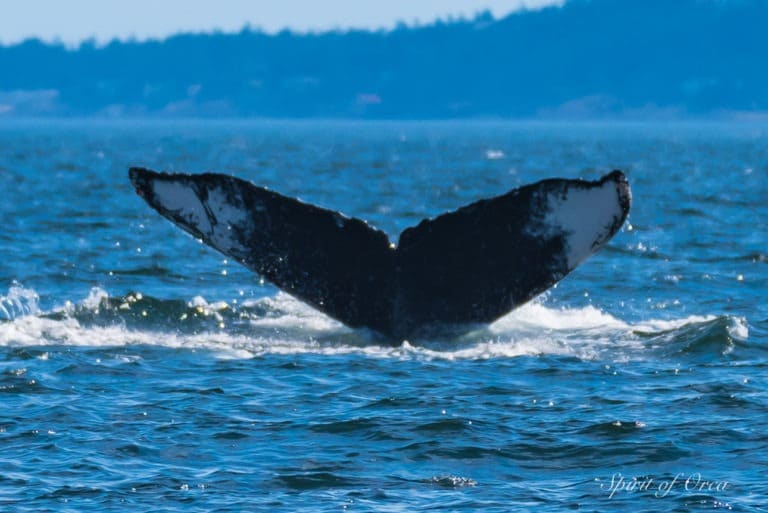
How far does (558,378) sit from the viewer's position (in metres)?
11.8

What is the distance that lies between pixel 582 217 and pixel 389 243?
1416 mm

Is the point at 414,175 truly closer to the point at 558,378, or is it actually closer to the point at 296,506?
the point at 558,378

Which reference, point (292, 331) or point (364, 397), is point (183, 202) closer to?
point (364, 397)

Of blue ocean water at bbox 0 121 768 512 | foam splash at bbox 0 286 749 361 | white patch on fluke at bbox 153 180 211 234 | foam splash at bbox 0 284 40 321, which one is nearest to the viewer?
blue ocean water at bbox 0 121 768 512

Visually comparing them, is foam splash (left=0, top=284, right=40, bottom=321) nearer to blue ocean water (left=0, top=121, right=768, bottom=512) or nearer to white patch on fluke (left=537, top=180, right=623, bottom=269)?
blue ocean water (left=0, top=121, right=768, bottom=512)

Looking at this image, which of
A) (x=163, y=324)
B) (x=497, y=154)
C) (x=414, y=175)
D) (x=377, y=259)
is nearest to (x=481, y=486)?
(x=377, y=259)

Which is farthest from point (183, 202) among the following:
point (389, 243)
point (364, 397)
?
point (364, 397)

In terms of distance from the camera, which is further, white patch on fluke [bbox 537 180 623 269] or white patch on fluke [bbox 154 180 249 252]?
white patch on fluke [bbox 154 180 249 252]

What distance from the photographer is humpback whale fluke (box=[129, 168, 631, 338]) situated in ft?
36.2

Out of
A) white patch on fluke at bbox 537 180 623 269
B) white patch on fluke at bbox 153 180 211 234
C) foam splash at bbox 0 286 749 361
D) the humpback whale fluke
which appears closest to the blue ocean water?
foam splash at bbox 0 286 749 361

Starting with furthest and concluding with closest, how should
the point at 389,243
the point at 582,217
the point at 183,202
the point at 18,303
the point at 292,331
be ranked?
the point at 18,303 < the point at 292,331 < the point at 389,243 < the point at 183,202 < the point at 582,217

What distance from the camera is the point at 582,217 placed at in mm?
10938

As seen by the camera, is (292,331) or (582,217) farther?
(292,331)

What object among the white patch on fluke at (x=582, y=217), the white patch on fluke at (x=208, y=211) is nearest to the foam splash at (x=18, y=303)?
the white patch on fluke at (x=208, y=211)
